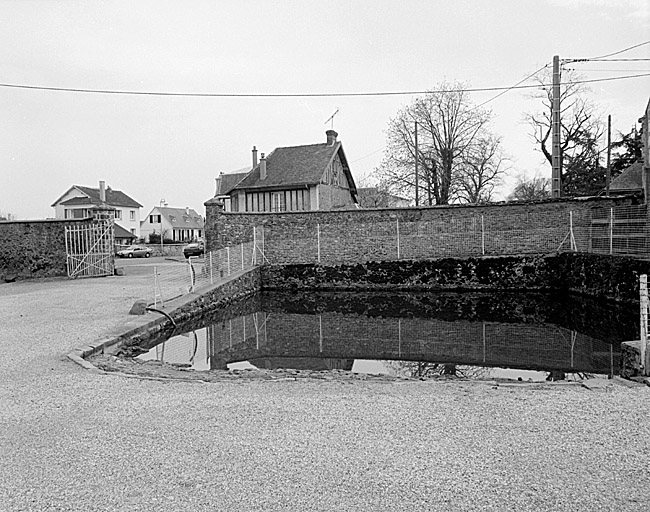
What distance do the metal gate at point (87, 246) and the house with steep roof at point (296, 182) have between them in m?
10.7

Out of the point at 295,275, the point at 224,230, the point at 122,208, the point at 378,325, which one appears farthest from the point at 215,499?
the point at 122,208

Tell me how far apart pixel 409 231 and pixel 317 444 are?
17040mm

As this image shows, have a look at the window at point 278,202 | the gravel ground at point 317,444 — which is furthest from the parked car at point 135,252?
the gravel ground at point 317,444

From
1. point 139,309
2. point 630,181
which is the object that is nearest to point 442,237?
point 630,181

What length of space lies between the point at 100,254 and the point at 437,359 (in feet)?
48.0

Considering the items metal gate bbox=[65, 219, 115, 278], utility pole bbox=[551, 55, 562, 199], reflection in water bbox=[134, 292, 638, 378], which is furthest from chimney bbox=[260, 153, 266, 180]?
utility pole bbox=[551, 55, 562, 199]

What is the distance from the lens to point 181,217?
229 feet

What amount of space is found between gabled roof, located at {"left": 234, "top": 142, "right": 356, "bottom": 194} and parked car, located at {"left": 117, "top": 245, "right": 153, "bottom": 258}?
14.5m

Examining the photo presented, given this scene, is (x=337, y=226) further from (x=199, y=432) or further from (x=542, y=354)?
(x=199, y=432)

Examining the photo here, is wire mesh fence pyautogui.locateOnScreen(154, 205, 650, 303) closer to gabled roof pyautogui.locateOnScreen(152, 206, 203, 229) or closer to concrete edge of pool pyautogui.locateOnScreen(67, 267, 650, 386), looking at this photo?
concrete edge of pool pyautogui.locateOnScreen(67, 267, 650, 386)

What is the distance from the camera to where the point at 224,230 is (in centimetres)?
2016

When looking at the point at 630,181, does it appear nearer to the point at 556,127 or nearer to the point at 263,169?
the point at 556,127

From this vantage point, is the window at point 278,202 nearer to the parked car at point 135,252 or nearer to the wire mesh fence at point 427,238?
the wire mesh fence at point 427,238

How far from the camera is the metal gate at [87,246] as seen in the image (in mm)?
18766
